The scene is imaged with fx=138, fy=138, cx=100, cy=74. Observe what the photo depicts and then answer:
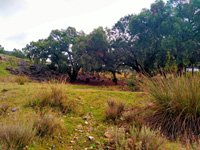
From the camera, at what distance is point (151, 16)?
1349cm

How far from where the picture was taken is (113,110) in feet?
12.1

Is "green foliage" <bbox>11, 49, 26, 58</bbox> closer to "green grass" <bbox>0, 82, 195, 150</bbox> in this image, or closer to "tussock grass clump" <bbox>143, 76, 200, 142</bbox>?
"green grass" <bbox>0, 82, 195, 150</bbox>

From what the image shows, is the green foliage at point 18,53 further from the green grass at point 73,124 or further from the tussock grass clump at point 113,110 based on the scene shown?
the tussock grass clump at point 113,110

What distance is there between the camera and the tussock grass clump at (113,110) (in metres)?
3.69

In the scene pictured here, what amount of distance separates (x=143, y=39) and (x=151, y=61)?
8.91 feet

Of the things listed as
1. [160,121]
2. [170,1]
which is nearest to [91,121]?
[160,121]

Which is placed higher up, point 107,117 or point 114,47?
point 114,47

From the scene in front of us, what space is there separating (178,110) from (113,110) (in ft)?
5.07

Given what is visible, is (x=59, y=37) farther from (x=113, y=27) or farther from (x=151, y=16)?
(x=151, y=16)

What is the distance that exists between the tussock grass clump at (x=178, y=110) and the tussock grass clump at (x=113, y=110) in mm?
810

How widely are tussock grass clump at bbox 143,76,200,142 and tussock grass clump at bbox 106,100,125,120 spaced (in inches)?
31.9

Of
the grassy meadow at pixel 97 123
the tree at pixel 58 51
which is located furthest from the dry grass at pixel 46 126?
the tree at pixel 58 51

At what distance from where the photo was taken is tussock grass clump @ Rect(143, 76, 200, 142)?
114 inches

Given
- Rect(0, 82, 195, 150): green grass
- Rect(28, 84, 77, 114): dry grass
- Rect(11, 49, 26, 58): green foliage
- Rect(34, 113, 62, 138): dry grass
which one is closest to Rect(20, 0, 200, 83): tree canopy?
Rect(0, 82, 195, 150): green grass
